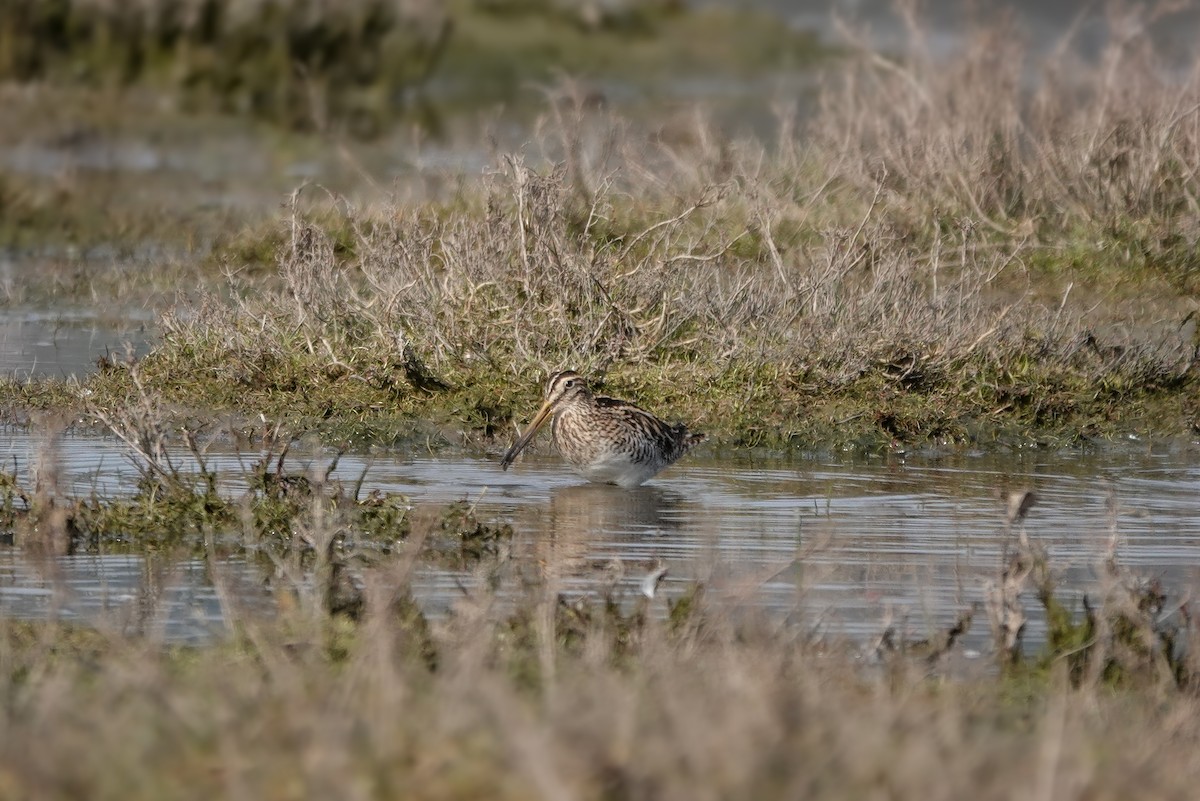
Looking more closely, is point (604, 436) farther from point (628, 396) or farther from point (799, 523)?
point (628, 396)

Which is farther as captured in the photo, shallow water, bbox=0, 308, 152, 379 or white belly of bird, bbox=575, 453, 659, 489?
shallow water, bbox=0, 308, 152, 379

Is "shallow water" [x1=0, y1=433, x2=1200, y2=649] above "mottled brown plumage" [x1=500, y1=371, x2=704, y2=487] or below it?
below

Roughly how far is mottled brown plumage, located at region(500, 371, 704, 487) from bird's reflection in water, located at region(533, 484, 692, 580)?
125 millimetres

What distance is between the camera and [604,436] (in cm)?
1136

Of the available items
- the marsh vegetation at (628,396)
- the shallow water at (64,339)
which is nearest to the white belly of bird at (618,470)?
the marsh vegetation at (628,396)

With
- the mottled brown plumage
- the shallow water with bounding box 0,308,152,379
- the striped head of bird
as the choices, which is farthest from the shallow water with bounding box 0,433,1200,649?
the shallow water with bounding box 0,308,152,379

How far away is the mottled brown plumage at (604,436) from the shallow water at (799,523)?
5.8 inches

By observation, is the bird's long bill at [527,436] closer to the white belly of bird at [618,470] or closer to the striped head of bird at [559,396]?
the striped head of bird at [559,396]

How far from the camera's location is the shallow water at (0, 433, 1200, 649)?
27.5 feet

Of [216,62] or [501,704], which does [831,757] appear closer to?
[501,704]

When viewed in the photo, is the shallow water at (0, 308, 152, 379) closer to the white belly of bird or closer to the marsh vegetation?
the marsh vegetation

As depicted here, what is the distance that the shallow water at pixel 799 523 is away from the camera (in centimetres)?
839

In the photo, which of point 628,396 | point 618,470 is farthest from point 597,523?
point 628,396

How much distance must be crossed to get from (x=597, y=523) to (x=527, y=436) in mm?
1480
